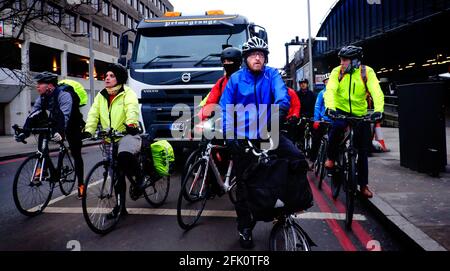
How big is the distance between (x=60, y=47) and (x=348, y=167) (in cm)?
3057

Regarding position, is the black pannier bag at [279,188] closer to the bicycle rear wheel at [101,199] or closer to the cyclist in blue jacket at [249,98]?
the cyclist in blue jacket at [249,98]

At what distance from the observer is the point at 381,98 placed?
473 cm

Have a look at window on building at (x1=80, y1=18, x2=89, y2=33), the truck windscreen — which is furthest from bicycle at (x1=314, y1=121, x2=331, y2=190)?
window on building at (x1=80, y1=18, x2=89, y2=33)

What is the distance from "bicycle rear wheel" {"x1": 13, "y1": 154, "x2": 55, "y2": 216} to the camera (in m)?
4.64

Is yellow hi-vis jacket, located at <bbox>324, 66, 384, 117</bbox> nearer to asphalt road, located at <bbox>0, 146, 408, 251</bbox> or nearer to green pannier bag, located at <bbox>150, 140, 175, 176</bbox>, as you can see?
asphalt road, located at <bbox>0, 146, 408, 251</bbox>

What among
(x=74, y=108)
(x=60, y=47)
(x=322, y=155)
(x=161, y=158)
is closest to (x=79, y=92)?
(x=74, y=108)

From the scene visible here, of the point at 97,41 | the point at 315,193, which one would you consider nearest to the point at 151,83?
the point at 315,193

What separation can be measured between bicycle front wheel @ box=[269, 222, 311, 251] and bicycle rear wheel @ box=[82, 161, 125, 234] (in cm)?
196

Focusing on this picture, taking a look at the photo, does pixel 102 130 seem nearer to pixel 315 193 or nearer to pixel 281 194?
pixel 281 194

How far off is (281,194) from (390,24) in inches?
1027

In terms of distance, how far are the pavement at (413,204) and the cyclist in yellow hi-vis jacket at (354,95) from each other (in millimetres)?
479

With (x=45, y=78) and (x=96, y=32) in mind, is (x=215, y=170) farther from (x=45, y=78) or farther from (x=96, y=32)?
(x=96, y=32)

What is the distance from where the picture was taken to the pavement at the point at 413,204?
137 inches

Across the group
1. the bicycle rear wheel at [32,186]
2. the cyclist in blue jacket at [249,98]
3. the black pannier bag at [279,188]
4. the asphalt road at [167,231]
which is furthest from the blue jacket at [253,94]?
the bicycle rear wheel at [32,186]
